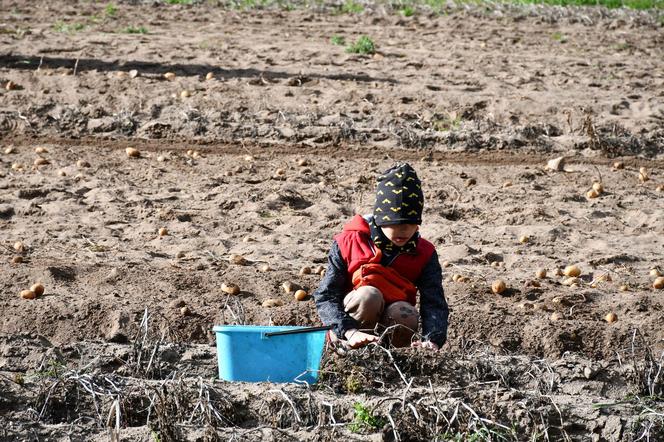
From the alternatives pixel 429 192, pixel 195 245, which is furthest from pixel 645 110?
pixel 195 245

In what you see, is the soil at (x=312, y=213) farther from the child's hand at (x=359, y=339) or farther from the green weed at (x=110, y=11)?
the green weed at (x=110, y=11)

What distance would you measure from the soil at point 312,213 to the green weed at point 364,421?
0.01 m

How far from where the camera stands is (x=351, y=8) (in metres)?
14.9

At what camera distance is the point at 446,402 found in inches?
173

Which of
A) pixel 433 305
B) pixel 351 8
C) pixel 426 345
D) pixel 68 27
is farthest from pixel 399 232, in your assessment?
pixel 351 8

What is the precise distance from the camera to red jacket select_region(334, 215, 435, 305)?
5.01 meters

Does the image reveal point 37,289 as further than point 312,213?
No

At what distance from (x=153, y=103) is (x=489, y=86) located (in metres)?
3.18

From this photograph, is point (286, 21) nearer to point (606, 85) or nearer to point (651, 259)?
point (606, 85)

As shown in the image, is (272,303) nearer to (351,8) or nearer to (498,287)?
(498,287)

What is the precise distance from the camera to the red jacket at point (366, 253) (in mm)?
5012

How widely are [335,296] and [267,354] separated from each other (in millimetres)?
582

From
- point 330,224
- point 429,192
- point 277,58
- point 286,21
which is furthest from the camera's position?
point 286,21

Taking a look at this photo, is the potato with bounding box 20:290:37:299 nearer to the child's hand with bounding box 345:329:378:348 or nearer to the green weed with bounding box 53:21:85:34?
the child's hand with bounding box 345:329:378:348
